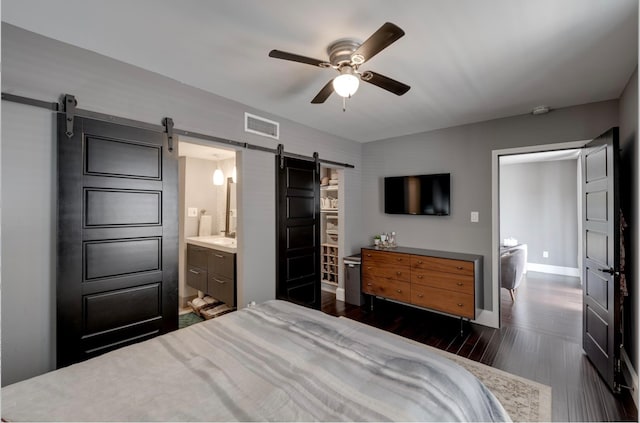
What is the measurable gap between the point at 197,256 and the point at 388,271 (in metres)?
2.73

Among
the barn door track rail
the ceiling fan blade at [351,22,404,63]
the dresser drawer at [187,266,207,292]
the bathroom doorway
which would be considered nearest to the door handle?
the ceiling fan blade at [351,22,404,63]

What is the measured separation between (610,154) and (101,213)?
3.89 m

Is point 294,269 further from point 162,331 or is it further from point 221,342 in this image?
point 221,342

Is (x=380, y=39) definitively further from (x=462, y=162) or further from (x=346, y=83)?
(x=462, y=162)

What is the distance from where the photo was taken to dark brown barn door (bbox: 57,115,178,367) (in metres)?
1.85

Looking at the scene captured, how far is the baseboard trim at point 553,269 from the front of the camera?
5.59 m

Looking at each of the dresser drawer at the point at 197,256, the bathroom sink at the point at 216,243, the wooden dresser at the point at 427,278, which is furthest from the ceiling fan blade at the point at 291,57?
the dresser drawer at the point at 197,256

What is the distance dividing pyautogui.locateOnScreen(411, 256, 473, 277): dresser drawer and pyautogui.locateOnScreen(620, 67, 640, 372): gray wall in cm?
122

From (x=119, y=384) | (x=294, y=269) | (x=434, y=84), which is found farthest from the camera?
(x=294, y=269)

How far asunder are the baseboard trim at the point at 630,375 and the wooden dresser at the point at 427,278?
44.8 inches

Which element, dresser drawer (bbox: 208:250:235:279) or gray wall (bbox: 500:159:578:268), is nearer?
dresser drawer (bbox: 208:250:235:279)

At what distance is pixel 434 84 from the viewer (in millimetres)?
2480

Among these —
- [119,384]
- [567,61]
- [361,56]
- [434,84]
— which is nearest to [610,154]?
[567,61]

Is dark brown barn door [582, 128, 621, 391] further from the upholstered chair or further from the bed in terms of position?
the bed
